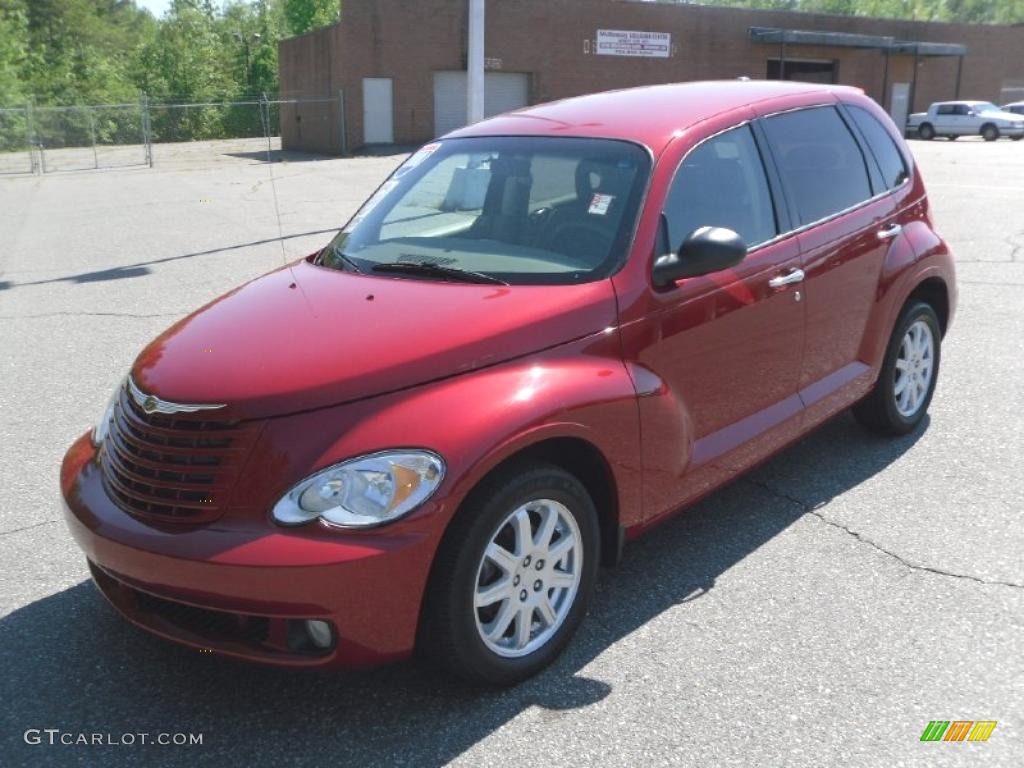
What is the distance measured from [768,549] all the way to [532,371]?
5.24ft

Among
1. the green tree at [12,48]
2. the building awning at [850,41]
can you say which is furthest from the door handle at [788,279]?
the green tree at [12,48]

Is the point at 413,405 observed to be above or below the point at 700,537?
above

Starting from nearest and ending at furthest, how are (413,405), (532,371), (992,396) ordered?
(413,405)
(532,371)
(992,396)

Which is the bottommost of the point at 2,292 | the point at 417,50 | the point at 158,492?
the point at 2,292

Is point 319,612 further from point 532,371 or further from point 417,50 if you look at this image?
point 417,50

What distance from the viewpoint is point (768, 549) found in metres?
4.21

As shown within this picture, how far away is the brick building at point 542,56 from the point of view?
34.1 meters

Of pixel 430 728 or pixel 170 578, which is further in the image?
pixel 430 728

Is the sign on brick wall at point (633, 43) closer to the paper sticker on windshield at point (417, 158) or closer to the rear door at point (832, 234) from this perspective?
the rear door at point (832, 234)

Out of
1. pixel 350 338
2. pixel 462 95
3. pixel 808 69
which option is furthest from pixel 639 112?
pixel 808 69

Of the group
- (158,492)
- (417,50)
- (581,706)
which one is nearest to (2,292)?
(158,492)

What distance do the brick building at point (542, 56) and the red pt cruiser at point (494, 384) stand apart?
31.0 metres

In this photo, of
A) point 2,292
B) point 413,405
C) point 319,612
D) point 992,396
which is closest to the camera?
point 319,612

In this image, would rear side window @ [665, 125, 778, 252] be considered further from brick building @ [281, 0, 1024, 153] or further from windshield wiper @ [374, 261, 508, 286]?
brick building @ [281, 0, 1024, 153]
